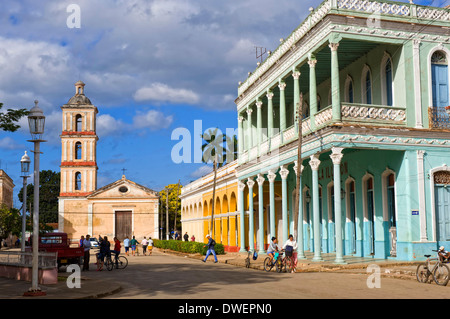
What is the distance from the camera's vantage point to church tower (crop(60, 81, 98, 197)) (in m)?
66.4

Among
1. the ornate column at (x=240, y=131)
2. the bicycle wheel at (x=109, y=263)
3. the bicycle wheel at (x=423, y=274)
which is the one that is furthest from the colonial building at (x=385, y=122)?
the ornate column at (x=240, y=131)

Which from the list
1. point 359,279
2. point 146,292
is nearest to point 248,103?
point 359,279

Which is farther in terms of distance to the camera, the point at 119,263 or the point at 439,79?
the point at 119,263

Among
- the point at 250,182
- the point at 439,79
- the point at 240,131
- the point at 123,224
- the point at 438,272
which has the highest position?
the point at 240,131

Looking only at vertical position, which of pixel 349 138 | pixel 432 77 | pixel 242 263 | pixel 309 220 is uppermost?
pixel 432 77

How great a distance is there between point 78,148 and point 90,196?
6.11 meters

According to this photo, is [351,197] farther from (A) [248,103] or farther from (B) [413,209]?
(A) [248,103]

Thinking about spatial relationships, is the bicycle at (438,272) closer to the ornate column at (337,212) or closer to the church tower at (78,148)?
the ornate column at (337,212)

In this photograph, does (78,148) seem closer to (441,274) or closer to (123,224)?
(123,224)

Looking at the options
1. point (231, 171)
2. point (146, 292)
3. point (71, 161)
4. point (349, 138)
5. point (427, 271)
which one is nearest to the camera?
point (146, 292)

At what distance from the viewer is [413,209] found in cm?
2120

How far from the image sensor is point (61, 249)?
78.2 feet

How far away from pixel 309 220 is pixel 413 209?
32.2ft

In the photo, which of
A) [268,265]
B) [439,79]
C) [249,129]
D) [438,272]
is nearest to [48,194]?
[249,129]
